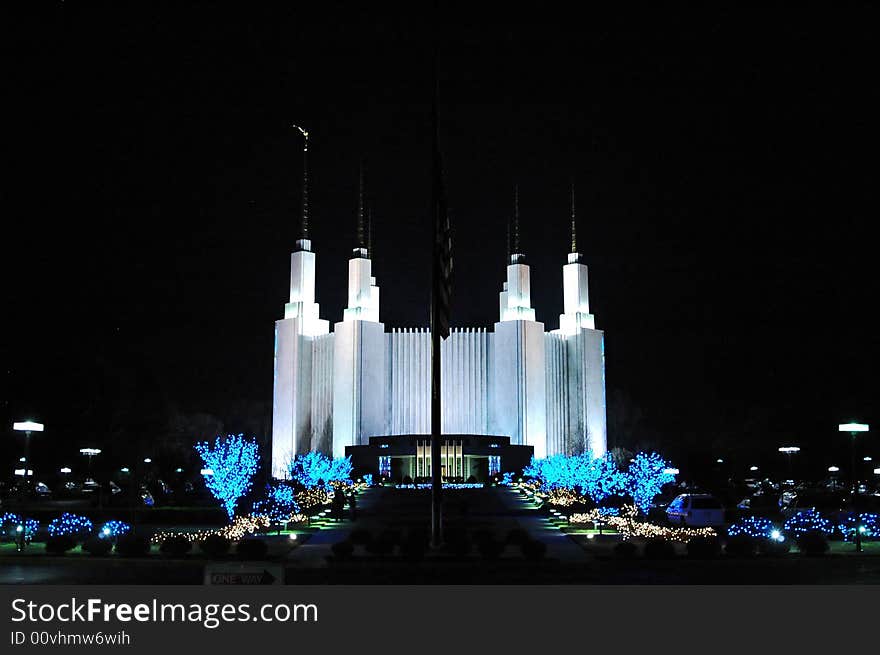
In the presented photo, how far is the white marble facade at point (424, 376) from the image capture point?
76438mm

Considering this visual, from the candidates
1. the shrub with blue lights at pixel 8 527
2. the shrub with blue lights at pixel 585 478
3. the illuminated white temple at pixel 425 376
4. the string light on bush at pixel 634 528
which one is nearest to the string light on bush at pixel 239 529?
the shrub with blue lights at pixel 8 527

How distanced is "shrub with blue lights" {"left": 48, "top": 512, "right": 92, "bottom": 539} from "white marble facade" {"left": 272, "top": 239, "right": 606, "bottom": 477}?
2064 inches

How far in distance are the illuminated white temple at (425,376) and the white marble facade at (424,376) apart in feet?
0.26

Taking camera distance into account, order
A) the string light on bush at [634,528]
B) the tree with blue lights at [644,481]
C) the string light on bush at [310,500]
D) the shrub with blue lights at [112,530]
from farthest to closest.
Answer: the string light on bush at [310,500] → the tree with blue lights at [644,481] → the string light on bush at [634,528] → the shrub with blue lights at [112,530]

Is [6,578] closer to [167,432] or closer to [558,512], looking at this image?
[558,512]

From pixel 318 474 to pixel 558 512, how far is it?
821 inches

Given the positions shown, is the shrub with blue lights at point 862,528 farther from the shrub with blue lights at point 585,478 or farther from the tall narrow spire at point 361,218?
the tall narrow spire at point 361,218

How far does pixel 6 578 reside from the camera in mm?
16859

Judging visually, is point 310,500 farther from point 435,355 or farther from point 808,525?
point 808,525

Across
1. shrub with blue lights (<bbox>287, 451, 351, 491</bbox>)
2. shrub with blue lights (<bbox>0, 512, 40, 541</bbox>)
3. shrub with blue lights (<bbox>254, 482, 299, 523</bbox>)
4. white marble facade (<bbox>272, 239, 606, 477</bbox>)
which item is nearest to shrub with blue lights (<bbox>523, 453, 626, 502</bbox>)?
shrub with blue lights (<bbox>254, 482, 299, 523</bbox>)

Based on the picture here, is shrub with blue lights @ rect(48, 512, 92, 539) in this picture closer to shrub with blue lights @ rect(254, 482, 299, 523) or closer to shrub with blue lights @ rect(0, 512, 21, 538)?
shrub with blue lights @ rect(0, 512, 21, 538)

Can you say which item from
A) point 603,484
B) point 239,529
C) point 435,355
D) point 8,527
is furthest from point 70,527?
point 603,484

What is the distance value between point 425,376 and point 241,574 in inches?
2732
